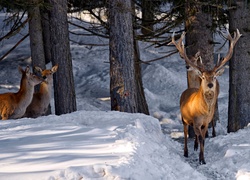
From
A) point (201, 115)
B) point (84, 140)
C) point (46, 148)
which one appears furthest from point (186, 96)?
point (46, 148)

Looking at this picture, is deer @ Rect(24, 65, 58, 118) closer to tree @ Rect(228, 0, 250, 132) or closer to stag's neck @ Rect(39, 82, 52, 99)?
stag's neck @ Rect(39, 82, 52, 99)

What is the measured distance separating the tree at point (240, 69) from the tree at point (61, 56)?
3768 mm

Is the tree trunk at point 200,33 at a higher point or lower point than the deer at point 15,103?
higher

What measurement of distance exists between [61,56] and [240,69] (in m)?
4.11

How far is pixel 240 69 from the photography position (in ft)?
39.6

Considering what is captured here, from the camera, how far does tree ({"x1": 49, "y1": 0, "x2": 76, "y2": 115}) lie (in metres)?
11.8

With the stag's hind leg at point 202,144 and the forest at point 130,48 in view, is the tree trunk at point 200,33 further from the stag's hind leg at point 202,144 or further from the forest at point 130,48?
the stag's hind leg at point 202,144

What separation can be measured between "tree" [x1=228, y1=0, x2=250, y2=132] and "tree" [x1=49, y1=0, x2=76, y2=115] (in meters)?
3.77

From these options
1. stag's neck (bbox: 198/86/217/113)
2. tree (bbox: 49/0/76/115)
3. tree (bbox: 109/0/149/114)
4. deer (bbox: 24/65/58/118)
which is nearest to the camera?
stag's neck (bbox: 198/86/217/113)

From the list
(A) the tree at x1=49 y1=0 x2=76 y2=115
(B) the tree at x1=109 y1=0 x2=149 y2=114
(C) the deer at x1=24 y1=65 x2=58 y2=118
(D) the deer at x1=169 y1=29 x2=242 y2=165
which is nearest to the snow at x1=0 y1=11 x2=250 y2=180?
(D) the deer at x1=169 y1=29 x2=242 y2=165

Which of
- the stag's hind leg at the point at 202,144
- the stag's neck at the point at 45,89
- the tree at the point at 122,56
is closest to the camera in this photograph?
the stag's hind leg at the point at 202,144

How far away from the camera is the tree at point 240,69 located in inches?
472

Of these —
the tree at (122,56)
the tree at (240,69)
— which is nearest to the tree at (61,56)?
the tree at (122,56)

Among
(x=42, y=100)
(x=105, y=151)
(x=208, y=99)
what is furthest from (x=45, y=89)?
(x=105, y=151)
